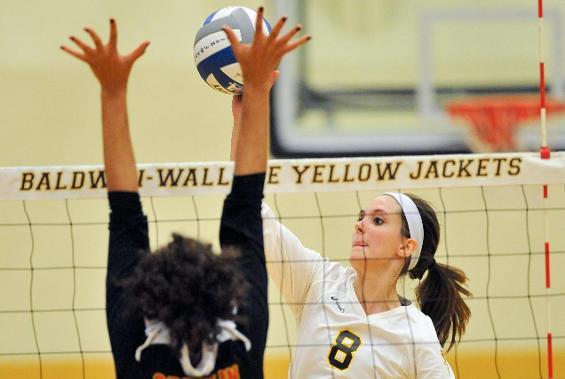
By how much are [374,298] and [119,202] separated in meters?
1.36

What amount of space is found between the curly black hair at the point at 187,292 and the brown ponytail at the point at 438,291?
4.85ft

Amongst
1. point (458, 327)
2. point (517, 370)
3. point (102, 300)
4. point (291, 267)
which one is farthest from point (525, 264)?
point (291, 267)

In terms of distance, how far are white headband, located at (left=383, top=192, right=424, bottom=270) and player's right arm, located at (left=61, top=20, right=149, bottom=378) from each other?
1.36 metres

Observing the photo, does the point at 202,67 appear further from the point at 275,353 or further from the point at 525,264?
the point at 525,264

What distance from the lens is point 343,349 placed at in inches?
128

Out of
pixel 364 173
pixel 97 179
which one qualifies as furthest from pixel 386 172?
pixel 97 179

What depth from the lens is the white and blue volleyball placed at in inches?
138

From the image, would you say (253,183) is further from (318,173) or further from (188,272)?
(318,173)

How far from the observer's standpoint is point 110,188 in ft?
7.62

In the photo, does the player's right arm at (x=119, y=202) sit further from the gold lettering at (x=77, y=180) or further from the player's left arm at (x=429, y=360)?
the player's left arm at (x=429, y=360)

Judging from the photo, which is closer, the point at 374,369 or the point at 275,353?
the point at 374,369

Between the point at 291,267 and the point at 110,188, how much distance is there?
1.21 metres

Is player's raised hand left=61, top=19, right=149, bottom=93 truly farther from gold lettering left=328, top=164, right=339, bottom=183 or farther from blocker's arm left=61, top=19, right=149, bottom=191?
gold lettering left=328, top=164, right=339, bottom=183

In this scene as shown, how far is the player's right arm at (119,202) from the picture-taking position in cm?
224
